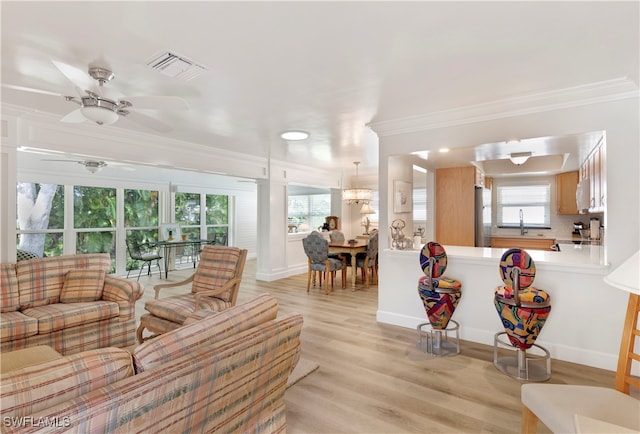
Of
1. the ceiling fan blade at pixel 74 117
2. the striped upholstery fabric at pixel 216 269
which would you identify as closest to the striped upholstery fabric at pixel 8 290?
the striped upholstery fabric at pixel 216 269

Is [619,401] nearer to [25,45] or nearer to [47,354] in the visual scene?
[47,354]

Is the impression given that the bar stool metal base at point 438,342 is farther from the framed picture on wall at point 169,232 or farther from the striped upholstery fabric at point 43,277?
the framed picture on wall at point 169,232

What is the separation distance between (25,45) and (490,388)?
3937mm

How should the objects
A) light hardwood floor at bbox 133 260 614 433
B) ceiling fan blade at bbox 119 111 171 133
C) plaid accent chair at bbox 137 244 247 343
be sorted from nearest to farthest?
light hardwood floor at bbox 133 260 614 433
ceiling fan blade at bbox 119 111 171 133
plaid accent chair at bbox 137 244 247 343

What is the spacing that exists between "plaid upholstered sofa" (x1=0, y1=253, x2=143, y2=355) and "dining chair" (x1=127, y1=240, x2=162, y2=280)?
11.1ft

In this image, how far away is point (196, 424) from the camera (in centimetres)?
133

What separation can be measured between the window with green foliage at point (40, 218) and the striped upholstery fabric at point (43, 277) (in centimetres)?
338

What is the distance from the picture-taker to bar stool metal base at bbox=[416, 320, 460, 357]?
3.09 metres

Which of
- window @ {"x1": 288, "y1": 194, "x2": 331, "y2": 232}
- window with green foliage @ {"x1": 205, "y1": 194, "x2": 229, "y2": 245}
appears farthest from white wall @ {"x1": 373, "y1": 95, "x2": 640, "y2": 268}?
window with green foliage @ {"x1": 205, "y1": 194, "x2": 229, "y2": 245}

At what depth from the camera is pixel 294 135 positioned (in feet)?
14.2

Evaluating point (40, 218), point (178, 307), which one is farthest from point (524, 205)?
point (40, 218)

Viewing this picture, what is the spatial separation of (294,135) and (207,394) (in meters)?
3.49

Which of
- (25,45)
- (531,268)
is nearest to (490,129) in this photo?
(531,268)

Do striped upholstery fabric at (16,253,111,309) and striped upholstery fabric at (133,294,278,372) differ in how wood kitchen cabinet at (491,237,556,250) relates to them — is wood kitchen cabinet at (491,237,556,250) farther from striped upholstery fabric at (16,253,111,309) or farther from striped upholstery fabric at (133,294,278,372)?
striped upholstery fabric at (16,253,111,309)
